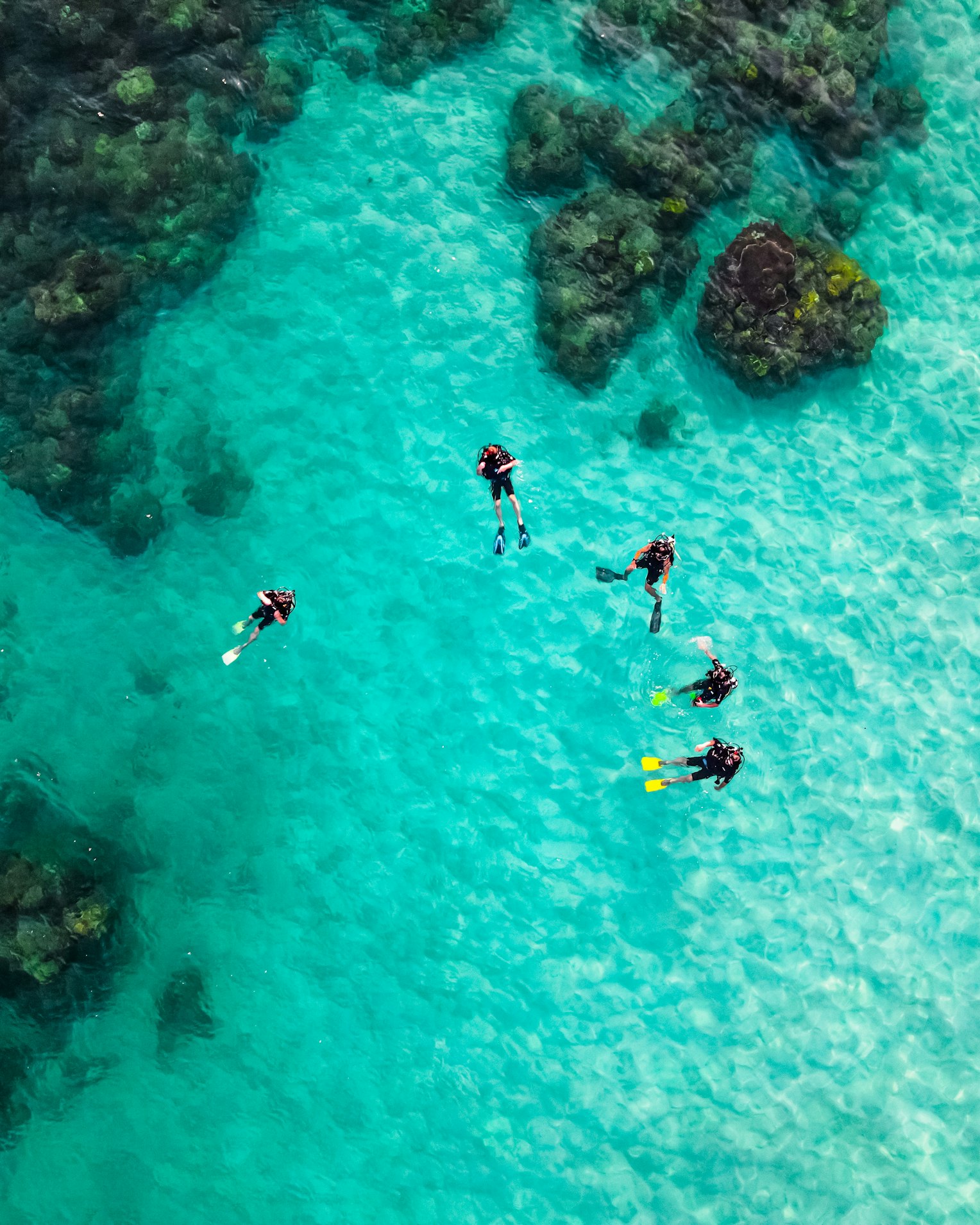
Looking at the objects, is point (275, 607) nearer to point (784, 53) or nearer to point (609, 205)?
point (609, 205)

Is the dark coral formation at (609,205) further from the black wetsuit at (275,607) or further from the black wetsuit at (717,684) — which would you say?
the black wetsuit at (275,607)

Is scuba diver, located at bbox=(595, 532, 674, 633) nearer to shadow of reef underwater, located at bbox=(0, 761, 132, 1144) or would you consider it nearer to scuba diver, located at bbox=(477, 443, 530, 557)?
scuba diver, located at bbox=(477, 443, 530, 557)

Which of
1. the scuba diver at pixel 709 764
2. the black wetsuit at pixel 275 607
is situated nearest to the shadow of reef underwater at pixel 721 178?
the black wetsuit at pixel 275 607

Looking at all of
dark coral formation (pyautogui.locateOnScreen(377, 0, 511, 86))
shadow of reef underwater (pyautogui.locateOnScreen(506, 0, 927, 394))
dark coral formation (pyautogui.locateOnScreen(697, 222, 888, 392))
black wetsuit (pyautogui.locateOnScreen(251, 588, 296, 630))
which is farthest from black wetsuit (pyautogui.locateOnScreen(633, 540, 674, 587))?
dark coral formation (pyautogui.locateOnScreen(377, 0, 511, 86))

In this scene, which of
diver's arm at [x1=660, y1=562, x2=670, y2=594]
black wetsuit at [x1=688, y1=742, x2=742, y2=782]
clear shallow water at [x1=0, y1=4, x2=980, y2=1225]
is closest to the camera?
black wetsuit at [x1=688, y1=742, x2=742, y2=782]

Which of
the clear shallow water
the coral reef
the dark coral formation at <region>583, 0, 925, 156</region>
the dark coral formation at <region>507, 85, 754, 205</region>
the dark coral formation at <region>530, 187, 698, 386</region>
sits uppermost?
the dark coral formation at <region>583, 0, 925, 156</region>

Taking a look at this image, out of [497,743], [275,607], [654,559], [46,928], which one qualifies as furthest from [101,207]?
[46,928]

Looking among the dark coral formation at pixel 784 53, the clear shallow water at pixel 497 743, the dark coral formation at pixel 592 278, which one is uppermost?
the dark coral formation at pixel 784 53
